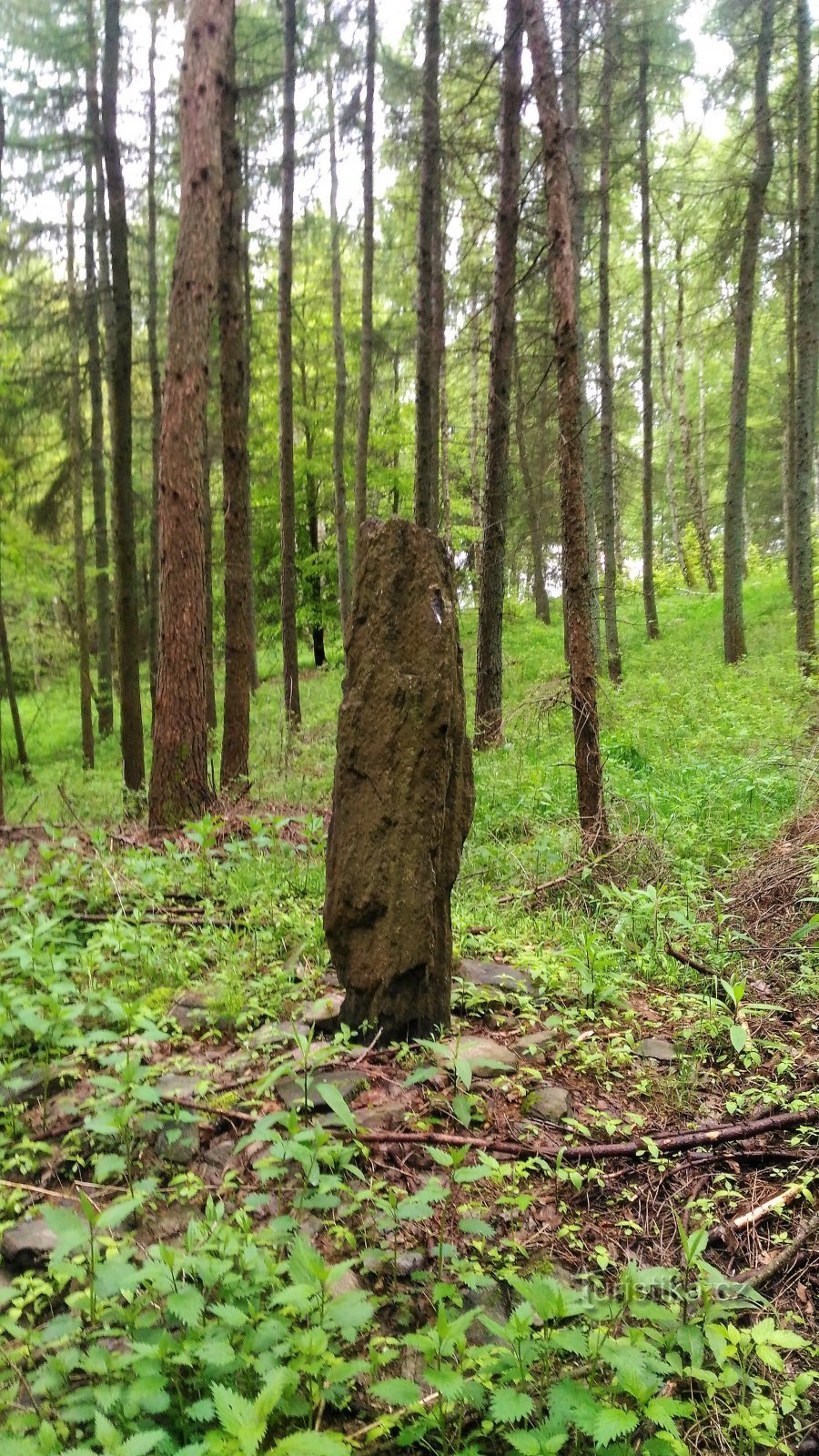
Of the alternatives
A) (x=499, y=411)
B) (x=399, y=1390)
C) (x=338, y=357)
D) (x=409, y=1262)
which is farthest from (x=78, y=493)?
(x=399, y=1390)

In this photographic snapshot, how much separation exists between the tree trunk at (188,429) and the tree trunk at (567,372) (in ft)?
11.0

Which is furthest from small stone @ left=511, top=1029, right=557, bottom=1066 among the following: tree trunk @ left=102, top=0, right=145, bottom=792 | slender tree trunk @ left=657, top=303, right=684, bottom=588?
slender tree trunk @ left=657, top=303, right=684, bottom=588

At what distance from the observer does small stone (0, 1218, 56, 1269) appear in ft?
8.77

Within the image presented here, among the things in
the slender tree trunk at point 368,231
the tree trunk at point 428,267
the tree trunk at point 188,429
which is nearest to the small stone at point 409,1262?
the tree trunk at point 188,429

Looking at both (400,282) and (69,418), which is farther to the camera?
(400,282)

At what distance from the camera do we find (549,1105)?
323 cm

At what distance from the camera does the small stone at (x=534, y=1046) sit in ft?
11.8

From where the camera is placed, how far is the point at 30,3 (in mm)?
11508

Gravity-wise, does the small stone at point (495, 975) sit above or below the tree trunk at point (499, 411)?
below

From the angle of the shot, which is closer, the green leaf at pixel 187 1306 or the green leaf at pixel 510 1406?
the green leaf at pixel 510 1406

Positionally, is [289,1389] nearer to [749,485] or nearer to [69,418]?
[69,418]

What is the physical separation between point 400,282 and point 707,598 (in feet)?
38.5

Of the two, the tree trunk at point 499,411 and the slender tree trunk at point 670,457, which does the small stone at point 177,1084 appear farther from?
the slender tree trunk at point 670,457

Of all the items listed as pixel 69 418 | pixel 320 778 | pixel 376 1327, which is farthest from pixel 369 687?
pixel 69 418
